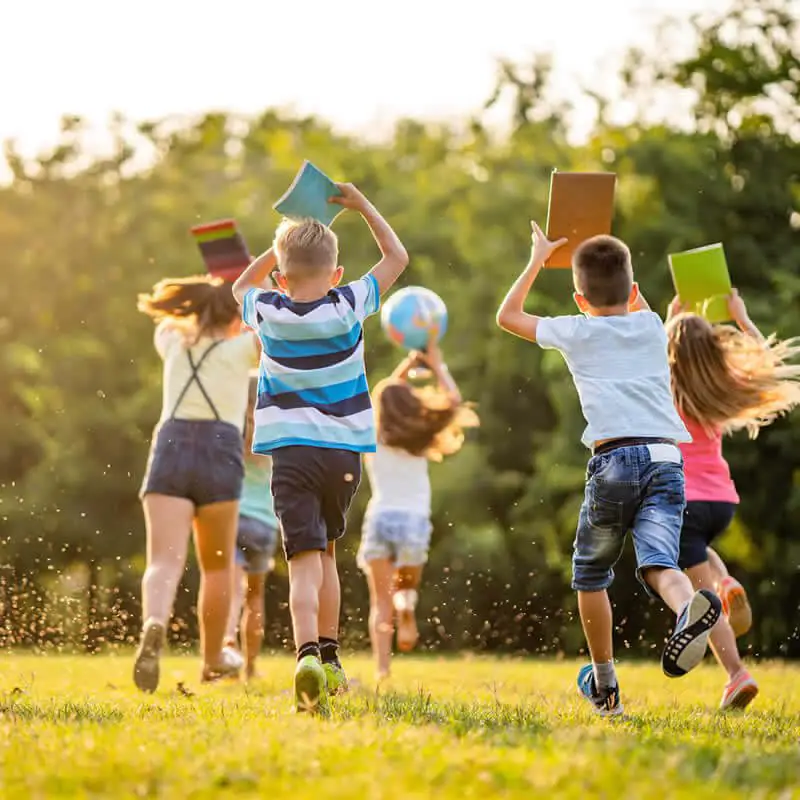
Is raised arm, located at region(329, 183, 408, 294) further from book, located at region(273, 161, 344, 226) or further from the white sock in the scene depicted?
the white sock

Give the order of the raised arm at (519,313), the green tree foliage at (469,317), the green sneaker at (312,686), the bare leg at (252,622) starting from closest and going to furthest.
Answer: the green sneaker at (312,686)
the raised arm at (519,313)
the bare leg at (252,622)
the green tree foliage at (469,317)

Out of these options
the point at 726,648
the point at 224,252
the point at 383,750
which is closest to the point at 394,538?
the point at 224,252

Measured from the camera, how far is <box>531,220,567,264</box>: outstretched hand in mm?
6004

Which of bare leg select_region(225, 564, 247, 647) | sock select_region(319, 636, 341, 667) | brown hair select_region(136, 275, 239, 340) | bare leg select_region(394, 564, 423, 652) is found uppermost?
brown hair select_region(136, 275, 239, 340)

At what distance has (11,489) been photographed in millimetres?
19922

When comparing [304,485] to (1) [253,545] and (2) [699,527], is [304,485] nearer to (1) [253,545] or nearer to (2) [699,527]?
(2) [699,527]

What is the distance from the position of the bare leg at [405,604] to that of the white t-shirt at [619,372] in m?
4.51

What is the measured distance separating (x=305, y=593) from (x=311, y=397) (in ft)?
2.48

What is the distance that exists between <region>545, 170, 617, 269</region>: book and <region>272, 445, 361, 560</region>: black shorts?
146 centimetres

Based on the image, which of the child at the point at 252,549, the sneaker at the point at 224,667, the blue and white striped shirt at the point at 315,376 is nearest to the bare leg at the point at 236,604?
the child at the point at 252,549

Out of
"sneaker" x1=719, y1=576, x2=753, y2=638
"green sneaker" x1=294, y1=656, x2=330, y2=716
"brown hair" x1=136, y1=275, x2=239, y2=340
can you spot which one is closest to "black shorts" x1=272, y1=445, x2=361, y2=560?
"green sneaker" x1=294, y1=656, x2=330, y2=716

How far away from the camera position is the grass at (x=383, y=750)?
11.3 ft

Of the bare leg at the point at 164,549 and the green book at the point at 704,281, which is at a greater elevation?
the green book at the point at 704,281

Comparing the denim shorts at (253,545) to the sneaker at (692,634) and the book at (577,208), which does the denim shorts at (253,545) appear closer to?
the book at (577,208)
